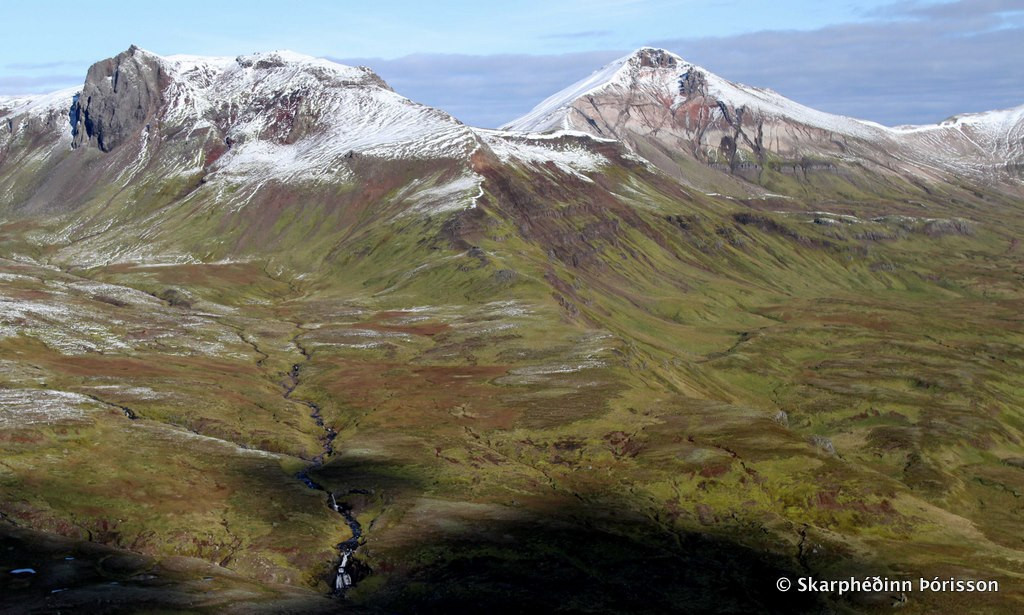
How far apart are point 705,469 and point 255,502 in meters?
74.0

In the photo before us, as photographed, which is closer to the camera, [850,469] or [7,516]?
[7,516]

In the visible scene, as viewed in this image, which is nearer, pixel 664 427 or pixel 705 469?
pixel 705 469

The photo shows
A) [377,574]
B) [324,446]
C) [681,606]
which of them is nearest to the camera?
[681,606]

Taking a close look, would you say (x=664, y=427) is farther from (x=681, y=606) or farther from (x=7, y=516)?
(x=7, y=516)

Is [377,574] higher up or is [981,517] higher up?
[377,574]

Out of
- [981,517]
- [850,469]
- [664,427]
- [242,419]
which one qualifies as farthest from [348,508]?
[981,517]

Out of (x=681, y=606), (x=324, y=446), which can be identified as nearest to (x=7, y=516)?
(x=324, y=446)

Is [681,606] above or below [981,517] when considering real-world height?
above

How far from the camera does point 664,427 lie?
198 metres

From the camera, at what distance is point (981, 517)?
638ft

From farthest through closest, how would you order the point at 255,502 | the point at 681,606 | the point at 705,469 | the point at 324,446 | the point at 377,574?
the point at 324,446 → the point at 705,469 → the point at 255,502 → the point at 377,574 → the point at 681,606

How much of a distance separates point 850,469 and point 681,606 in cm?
6570

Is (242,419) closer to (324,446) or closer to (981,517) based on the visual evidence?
(324,446)

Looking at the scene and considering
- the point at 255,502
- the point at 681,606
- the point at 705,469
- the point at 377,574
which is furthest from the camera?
the point at 705,469
